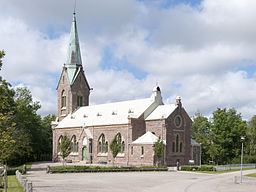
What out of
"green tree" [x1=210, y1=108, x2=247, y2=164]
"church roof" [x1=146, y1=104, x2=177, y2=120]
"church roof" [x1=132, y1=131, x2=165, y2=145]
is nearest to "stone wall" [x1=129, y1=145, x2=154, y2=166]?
"church roof" [x1=132, y1=131, x2=165, y2=145]

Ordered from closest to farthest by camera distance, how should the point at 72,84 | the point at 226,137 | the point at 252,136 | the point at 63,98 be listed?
the point at 226,137, the point at 252,136, the point at 72,84, the point at 63,98

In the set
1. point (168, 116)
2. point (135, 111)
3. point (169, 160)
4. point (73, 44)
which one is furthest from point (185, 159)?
point (73, 44)

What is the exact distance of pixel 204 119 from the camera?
8269 centimetres

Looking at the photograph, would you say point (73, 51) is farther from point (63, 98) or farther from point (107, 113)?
point (107, 113)

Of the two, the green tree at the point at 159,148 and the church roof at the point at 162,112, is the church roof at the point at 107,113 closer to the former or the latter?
the church roof at the point at 162,112

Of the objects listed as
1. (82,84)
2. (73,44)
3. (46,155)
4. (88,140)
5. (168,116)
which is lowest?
(46,155)

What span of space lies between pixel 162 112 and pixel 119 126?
26.1 feet

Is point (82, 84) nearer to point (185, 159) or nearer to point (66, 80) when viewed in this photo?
point (66, 80)

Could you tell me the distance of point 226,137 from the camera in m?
65.0

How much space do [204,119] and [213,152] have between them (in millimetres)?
18235

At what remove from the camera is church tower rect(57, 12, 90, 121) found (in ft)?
237

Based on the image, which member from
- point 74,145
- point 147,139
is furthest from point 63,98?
point 147,139

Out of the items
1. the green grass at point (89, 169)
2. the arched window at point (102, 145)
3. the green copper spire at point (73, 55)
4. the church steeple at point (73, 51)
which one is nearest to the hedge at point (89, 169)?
the green grass at point (89, 169)

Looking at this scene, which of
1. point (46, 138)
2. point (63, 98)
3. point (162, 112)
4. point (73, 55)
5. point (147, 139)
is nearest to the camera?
point (147, 139)
